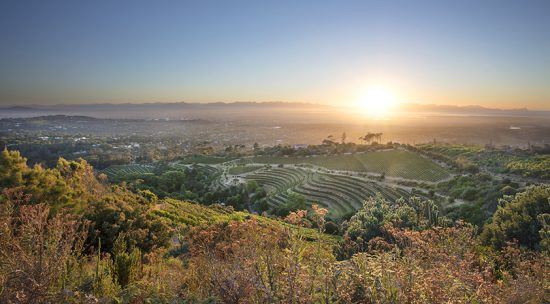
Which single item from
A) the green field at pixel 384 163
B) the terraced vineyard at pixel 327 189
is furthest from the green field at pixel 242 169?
the terraced vineyard at pixel 327 189

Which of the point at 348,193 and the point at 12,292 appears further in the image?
the point at 348,193

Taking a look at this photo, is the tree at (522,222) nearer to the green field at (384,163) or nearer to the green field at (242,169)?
the green field at (384,163)

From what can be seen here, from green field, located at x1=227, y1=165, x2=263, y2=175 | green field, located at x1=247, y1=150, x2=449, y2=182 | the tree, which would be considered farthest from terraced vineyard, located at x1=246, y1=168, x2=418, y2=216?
the tree

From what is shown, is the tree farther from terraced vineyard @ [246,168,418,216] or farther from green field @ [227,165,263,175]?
green field @ [227,165,263,175]

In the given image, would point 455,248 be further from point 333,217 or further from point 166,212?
point 333,217

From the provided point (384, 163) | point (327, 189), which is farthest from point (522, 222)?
point (384, 163)

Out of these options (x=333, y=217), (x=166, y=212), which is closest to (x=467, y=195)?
(x=333, y=217)
